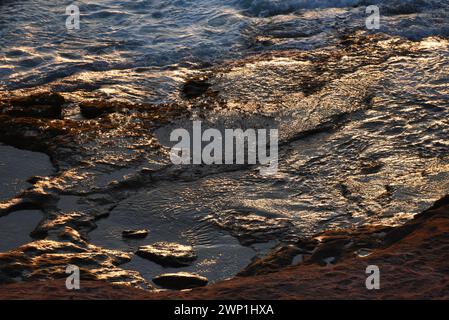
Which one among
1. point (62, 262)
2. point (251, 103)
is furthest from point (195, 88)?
point (62, 262)

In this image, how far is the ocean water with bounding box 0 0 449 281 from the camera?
12.4 ft

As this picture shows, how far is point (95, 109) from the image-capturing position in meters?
4.99

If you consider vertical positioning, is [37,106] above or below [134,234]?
above

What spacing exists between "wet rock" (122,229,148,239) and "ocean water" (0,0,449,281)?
45mm

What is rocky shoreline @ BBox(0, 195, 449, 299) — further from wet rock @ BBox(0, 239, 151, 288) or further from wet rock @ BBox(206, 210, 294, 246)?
wet rock @ BBox(206, 210, 294, 246)

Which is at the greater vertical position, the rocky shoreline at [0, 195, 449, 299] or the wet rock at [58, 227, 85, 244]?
the rocky shoreline at [0, 195, 449, 299]

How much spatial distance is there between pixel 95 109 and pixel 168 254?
1.85 metres

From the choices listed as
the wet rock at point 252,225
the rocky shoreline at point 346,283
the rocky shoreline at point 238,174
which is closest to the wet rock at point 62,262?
the rocky shoreline at point 238,174

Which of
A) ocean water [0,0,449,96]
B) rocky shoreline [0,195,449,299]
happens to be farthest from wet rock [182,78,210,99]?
rocky shoreline [0,195,449,299]

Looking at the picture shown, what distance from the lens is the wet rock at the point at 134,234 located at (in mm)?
3648

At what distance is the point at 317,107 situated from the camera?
5.00 meters

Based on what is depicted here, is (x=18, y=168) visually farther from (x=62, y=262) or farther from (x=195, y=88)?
(x=195, y=88)

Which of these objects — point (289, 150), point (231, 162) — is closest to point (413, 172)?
point (289, 150)

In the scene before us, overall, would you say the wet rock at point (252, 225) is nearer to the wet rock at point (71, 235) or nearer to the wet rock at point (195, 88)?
the wet rock at point (71, 235)
